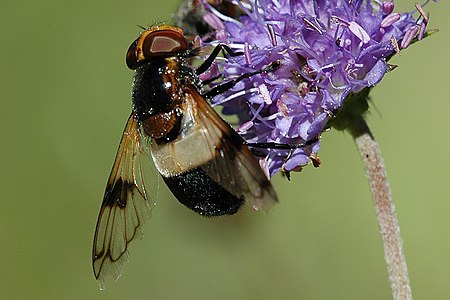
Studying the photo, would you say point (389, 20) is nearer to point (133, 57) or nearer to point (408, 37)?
point (408, 37)

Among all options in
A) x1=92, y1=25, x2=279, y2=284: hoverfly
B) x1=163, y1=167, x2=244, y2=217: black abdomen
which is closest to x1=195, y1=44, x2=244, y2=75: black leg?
x1=92, y1=25, x2=279, y2=284: hoverfly

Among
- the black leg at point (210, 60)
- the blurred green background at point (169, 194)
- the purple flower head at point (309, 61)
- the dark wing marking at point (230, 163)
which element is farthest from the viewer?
Result: the blurred green background at point (169, 194)

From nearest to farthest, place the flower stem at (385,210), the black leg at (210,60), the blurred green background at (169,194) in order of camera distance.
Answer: the flower stem at (385,210) → the black leg at (210,60) → the blurred green background at (169,194)

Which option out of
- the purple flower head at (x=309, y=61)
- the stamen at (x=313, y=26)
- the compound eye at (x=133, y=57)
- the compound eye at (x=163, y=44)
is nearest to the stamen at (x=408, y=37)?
the purple flower head at (x=309, y=61)

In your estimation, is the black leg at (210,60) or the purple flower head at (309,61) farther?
the black leg at (210,60)

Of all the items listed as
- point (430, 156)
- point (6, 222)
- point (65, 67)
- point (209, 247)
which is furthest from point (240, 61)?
point (65, 67)

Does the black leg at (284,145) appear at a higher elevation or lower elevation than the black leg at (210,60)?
lower

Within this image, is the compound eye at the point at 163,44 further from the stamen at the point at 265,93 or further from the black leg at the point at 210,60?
the stamen at the point at 265,93
